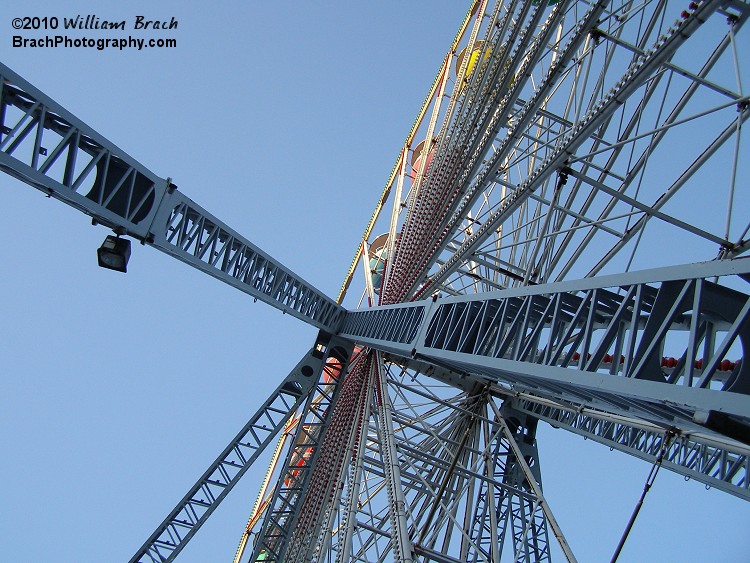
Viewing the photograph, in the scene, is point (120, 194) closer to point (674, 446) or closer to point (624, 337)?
point (624, 337)

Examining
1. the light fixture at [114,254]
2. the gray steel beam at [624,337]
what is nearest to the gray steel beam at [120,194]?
the light fixture at [114,254]

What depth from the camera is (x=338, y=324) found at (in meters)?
21.7

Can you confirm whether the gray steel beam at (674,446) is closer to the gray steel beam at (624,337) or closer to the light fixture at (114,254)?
the gray steel beam at (624,337)

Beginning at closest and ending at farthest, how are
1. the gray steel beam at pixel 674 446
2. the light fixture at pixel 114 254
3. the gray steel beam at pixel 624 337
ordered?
the gray steel beam at pixel 624 337, the light fixture at pixel 114 254, the gray steel beam at pixel 674 446

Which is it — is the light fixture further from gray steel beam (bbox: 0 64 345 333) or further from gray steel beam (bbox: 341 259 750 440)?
gray steel beam (bbox: 341 259 750 440)

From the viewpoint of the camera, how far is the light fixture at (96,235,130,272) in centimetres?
1054

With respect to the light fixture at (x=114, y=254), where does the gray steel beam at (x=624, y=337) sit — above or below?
above

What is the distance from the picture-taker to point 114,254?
1058 cm

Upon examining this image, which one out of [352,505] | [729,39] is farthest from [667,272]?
[352,505]

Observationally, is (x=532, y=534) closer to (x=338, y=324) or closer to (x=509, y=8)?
(x=338, y=324)

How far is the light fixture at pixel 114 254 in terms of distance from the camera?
1054cm

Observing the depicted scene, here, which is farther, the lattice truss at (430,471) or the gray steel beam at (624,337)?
the lattice truss at (430,471)

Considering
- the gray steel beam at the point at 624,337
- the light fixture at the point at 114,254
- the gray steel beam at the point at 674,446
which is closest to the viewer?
the gray steel beam at the point at 624,337

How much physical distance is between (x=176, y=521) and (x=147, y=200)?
1101cm
